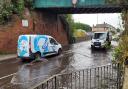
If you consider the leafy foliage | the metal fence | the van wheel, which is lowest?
the van wheel

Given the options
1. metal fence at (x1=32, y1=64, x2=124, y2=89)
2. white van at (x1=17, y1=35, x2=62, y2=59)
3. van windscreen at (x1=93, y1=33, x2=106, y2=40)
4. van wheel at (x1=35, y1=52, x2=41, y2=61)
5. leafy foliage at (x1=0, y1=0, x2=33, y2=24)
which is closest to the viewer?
metal fence at (x1=32, y1=64, x2=124, y2=89)

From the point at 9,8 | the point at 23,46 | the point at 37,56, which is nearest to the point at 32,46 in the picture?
the point at 23,46

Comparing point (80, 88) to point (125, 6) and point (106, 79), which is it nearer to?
point (106, 79)

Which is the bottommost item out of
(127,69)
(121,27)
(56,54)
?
(56,54)

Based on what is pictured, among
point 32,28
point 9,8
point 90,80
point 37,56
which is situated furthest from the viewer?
point 32,28

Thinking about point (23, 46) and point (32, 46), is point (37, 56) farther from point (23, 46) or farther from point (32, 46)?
point (23, 46)

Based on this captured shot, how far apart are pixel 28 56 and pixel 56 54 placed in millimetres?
5482

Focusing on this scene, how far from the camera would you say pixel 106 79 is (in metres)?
14.3

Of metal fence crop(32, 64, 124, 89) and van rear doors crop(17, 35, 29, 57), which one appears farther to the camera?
van rear doors crop(17, 35, 29, 57)

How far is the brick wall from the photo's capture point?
115 ft

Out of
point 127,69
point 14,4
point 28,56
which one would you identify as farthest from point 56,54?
point 127,69

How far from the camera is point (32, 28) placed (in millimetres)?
40219

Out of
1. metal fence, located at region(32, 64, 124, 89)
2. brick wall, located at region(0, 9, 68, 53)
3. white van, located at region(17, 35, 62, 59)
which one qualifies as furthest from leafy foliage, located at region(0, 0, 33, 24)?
metal fence, located at region(32, 64, 124, 89)

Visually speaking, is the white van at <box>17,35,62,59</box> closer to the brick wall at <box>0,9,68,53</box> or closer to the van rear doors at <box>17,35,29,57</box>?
the van rear doors at <box>17,35,29,57</box>
